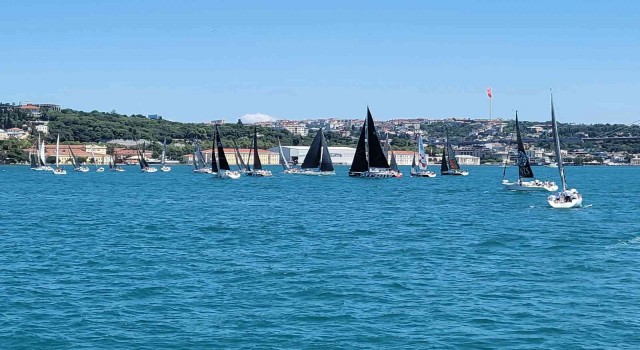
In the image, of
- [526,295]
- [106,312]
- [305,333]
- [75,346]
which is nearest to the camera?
[75,346]

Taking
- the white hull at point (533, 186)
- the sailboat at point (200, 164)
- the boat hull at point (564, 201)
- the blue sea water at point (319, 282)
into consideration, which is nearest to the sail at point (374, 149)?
the white hull at point (533, 186)

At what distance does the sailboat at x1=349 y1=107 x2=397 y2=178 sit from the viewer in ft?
282

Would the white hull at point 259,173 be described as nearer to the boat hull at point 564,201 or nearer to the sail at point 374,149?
the sail at point 374,149

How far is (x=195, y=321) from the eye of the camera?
60.2 feet

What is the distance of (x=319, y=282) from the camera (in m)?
23.0

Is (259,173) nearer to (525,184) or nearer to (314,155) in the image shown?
(314,155)

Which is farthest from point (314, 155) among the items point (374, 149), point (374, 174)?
point (374, 149)

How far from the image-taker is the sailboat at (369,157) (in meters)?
85.8

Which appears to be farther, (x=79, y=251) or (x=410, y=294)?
(x=79, y=251)

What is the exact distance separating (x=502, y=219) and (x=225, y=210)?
13982 millimetres

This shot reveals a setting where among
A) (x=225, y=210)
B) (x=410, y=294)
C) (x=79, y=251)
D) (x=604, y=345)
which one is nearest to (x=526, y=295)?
(x=410, y=294)

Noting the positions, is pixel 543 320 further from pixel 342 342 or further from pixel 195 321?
pixel 195 321

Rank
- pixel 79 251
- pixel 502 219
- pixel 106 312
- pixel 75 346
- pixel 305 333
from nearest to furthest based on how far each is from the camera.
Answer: pixel 75 346, pixel 305 333, pixel 106 312, pixel 79 251, pixel 502 219

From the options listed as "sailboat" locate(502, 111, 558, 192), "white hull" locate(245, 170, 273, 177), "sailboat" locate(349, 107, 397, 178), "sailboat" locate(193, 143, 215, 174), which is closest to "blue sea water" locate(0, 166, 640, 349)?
"sailboat" locate(502, 111, 558, 192)
